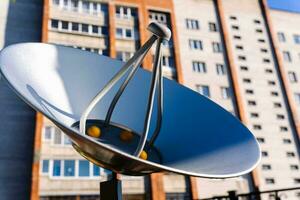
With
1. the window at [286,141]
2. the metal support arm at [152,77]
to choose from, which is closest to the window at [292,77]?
the window at [286,141]

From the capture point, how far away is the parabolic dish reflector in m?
5.18

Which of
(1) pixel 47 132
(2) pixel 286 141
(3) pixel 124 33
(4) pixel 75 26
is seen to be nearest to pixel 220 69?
(2) pixel 286 141

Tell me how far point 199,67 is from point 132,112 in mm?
26724

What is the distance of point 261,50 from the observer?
38.2 m

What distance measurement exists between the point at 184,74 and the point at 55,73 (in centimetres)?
2597

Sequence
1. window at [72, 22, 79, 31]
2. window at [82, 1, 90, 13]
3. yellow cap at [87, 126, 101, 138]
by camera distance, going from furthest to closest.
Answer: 1. window at [82, 1, 90, 13]
2. window at [72, 22, 79, 31]
3. yellow cap at [87, 126, 101, 138]

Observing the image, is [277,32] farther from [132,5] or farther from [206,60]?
[132,5]

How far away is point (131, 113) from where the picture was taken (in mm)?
7270

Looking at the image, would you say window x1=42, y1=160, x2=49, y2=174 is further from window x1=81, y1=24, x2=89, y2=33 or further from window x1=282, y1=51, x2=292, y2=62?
window x1=282, y1=51, x2=292, y2=62

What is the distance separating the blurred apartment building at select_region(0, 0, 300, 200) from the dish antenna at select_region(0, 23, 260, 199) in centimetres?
1843

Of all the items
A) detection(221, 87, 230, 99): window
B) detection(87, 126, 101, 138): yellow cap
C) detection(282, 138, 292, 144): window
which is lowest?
detection(87, 126, 101, 138): yellow cap

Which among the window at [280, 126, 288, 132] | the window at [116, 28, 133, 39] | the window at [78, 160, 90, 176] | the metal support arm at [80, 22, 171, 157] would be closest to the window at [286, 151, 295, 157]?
the window at [280, 126, 288, 132]

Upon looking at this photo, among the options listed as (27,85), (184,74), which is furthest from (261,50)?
(27,85)

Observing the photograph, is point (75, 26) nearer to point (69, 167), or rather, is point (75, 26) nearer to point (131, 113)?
point (69, 167)
